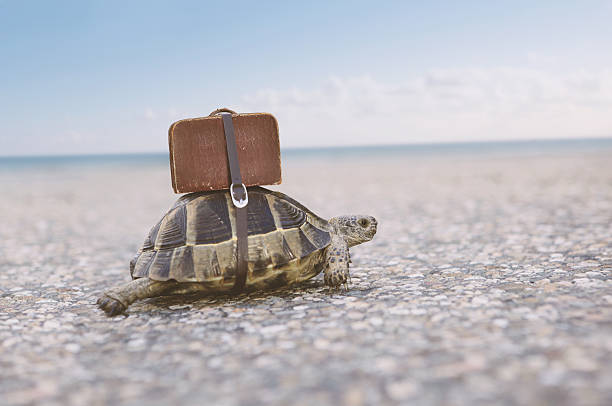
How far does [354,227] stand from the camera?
624 centimetres

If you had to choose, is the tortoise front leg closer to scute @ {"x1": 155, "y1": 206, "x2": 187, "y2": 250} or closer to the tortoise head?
the tortoise head

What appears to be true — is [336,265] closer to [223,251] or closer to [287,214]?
[287,214]

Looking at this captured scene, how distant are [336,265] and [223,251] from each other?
4.63 feet

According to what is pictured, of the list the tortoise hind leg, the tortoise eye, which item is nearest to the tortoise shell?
the tortoise hind leg

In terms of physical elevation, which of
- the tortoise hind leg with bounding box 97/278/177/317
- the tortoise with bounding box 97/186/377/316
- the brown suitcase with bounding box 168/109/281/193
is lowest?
the tortoise hind leg with bounding box 97/278/177/317

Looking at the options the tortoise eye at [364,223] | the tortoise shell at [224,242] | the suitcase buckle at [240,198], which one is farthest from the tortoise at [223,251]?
the tortoise eye at [364,223]

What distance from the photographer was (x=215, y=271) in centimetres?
527

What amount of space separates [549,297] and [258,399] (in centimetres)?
339

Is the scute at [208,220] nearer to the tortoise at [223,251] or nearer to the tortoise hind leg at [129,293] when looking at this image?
the tortoise at [223,251]

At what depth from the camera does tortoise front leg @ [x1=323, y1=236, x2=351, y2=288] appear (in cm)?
579

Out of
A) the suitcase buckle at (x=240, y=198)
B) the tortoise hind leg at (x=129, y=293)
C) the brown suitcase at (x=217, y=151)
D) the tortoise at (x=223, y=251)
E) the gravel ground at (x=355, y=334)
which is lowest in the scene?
the gravel ground at (x=355, y=334)

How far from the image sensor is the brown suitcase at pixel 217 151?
558cm

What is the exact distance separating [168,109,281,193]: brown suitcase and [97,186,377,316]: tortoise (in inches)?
9.0

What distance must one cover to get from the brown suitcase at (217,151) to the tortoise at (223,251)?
0.23 m
